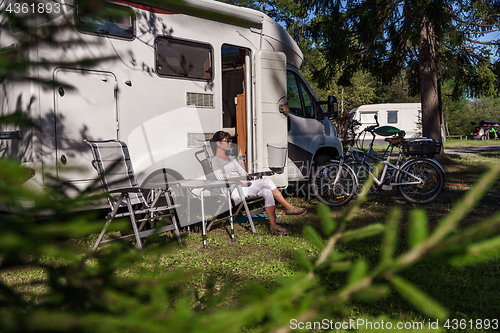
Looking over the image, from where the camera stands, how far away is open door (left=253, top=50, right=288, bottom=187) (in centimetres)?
561

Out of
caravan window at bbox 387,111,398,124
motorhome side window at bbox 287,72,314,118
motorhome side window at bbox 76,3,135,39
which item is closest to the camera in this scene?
motorhome side window at bbox 76,3,135,39

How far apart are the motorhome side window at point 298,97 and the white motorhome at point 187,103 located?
0.06 ft

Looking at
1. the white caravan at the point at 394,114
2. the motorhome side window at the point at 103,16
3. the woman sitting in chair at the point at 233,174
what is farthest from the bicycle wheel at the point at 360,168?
the white caravan at the point at 394,114

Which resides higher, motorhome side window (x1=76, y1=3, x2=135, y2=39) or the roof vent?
the roof vent

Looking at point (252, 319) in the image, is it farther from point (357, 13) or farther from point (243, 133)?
point (357, 13)

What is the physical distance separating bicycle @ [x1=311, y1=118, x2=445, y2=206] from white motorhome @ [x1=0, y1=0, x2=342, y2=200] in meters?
0.56

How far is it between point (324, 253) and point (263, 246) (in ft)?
11.8

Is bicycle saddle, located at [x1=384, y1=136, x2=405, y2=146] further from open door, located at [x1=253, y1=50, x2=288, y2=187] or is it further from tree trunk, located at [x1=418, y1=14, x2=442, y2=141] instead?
tree trunk, located at [x1=418, y1=14, x2=442, y2=141]

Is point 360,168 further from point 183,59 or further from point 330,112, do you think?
point 183,59

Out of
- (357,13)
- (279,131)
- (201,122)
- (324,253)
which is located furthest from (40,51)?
(357,13)

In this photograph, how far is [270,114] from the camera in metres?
5.71

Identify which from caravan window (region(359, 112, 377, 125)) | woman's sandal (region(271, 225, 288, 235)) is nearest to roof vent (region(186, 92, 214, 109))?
woman's sandal (region(271, 225, 288, 235))

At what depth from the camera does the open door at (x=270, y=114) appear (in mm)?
5605

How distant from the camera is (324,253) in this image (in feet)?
2.32
